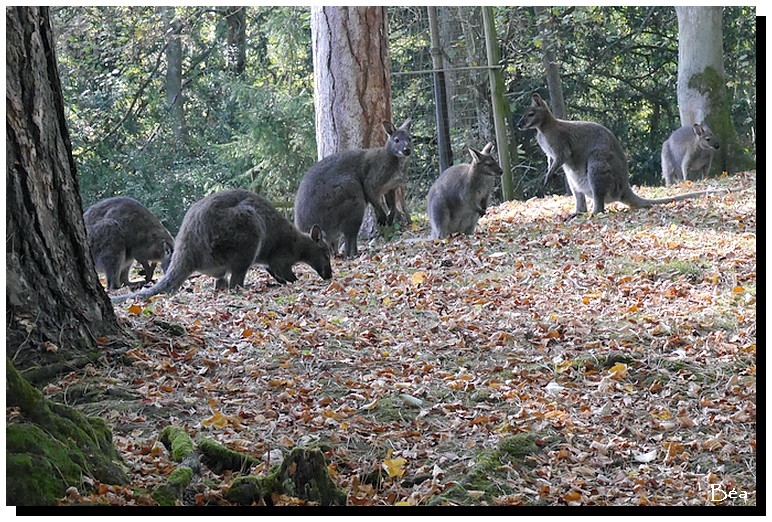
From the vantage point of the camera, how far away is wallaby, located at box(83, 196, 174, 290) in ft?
31.7

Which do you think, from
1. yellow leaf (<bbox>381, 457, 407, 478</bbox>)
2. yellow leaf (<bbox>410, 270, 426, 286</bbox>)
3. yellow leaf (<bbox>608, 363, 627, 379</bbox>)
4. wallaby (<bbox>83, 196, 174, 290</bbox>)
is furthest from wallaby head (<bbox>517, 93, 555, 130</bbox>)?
yellow leaf (<bbox>381, 457, 407, 478</bbox>)

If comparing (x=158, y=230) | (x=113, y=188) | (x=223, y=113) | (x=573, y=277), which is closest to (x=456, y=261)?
(x=573, y=277)

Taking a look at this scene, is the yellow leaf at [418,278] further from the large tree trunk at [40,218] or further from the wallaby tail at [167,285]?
the large tree trunk at [40,218]

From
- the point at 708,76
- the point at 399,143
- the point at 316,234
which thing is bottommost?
the point at 316,234

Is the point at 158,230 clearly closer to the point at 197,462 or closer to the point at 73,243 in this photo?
the point at 73,243

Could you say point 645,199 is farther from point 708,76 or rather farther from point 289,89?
point 289,89

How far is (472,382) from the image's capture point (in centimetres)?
538

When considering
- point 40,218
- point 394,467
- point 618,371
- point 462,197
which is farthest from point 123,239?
point 394,467

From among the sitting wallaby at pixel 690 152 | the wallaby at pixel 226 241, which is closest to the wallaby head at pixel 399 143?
the wallaby at pixel 226 241

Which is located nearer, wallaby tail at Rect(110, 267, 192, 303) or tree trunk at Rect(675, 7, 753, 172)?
wallaby tail at Rect(110, 267, 192, 303)

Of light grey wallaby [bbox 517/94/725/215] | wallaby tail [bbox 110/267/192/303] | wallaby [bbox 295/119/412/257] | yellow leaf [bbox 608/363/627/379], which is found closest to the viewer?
yellow leaf [bbox 608/363/627/379]

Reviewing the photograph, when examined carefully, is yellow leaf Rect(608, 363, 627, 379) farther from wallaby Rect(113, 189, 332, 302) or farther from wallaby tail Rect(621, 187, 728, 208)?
wallaby tail Rect(621, 187, 728, 208)

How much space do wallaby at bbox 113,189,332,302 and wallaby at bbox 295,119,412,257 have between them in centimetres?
142

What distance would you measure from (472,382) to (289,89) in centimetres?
1601
